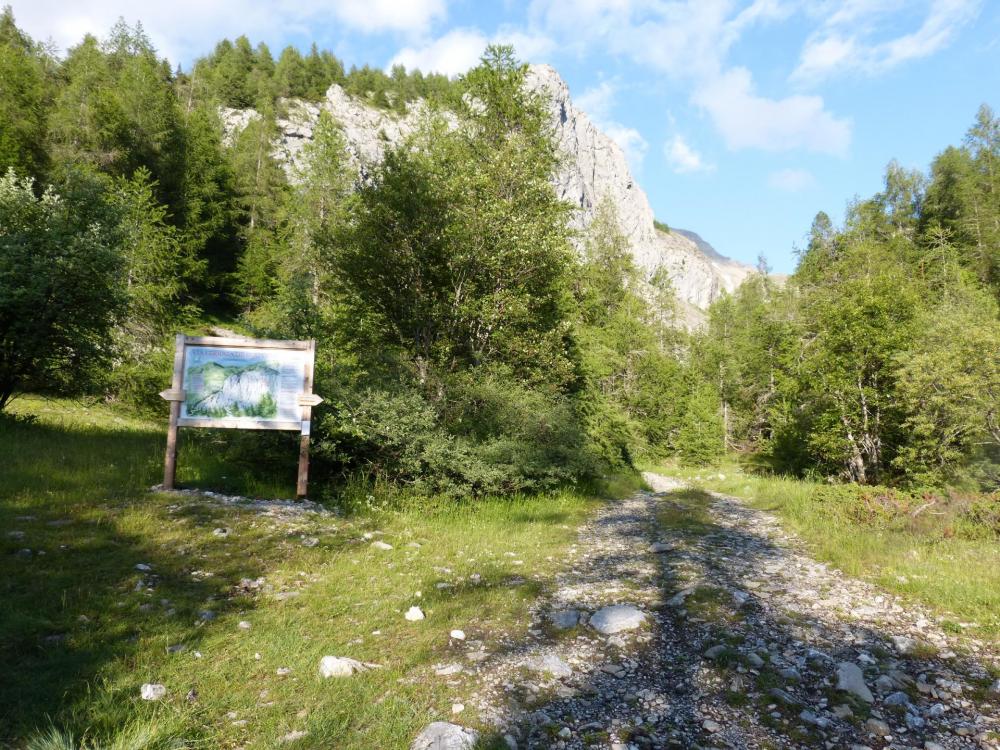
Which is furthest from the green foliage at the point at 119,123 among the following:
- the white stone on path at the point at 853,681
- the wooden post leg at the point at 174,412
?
the white stone on path at the point at 853,681

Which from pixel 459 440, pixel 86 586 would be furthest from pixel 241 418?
pixel 86 586

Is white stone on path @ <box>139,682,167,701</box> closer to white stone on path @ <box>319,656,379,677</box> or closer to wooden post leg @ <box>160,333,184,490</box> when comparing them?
white stone on path @ <box>319,656,379,677</box>

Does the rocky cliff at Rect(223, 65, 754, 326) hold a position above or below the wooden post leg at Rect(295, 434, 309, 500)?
above

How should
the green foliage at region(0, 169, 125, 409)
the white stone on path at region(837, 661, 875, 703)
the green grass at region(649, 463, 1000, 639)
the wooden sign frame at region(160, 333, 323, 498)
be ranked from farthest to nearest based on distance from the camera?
1. the green foliage at region(0, 169, 125, 409)
2. the wooden sign frame at region(160, 333, 323, 498)
3. the green grass at region(649, 463, 1000, 639)
4. the white stone on path at region(837, 661, 875, 703)

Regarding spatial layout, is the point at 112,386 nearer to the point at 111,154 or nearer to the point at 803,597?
the point at 803,597

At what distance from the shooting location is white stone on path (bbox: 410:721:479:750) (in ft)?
10.8

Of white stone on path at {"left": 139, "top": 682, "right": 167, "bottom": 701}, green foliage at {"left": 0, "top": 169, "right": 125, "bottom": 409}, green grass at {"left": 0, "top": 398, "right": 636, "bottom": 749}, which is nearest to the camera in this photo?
green grass at {"left": 0, "top": 398, "right": 636, "bottom": 749}

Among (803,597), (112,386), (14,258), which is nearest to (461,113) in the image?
(14,258)

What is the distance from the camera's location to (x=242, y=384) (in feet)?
32.8

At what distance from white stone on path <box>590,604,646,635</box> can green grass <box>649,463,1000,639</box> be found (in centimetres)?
327

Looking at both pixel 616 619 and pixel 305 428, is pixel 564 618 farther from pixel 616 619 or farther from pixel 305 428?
pixel 305 428

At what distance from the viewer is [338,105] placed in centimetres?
10538

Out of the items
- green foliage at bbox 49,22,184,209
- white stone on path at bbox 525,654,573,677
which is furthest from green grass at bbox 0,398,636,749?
green foliage at bbox 49,22,184,209

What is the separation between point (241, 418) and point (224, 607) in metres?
5.33
